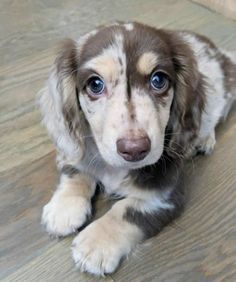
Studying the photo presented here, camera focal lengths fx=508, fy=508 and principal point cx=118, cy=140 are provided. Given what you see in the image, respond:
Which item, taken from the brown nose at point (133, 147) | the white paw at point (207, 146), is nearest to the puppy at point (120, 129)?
the brown nose at point (133, 147)

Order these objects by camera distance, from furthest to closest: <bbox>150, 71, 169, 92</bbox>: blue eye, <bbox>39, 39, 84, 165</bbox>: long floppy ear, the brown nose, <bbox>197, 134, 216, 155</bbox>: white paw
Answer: <bbox>197, 134, 216, 155</bbox>: white paw
<bbox>39, 39, 84, 165</bbox>: long floppy ear
<bbox>150, 71, 169, 92</bbox>: blue eye
the brown nose

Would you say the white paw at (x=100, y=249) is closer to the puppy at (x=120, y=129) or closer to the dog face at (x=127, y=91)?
the puppy at (x=120, y=129)

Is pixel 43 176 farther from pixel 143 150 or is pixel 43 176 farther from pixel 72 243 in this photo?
pixel 143 150

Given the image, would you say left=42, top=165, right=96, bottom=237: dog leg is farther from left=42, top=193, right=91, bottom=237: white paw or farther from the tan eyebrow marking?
the tan eyebrow marking

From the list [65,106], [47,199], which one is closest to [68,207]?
[47,199]

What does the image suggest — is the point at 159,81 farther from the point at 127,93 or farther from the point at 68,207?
the point at 68,207

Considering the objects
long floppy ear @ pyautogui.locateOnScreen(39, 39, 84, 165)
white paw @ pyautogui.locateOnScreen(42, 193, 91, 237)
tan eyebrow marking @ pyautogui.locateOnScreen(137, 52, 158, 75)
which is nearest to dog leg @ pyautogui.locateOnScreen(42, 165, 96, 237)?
white paw @ pyautogui.locateOnScreen(42, 193, 91, 237)
